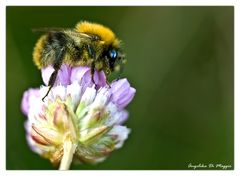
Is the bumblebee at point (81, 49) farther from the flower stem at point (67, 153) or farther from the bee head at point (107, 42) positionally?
the flower stem at point (67, 153)

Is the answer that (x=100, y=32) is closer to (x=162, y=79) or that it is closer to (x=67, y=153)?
(x=67, y=153)

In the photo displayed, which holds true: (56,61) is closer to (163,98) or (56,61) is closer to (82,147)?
(82,147)

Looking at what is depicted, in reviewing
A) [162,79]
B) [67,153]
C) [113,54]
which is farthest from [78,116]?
[162,79]

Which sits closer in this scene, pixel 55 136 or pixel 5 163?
pixel 55 136

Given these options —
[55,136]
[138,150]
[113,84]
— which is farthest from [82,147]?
[138,150]

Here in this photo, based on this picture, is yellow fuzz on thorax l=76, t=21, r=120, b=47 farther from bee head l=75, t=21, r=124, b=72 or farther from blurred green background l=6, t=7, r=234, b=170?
blurred green background l=6, t=7, r=234, b=170
